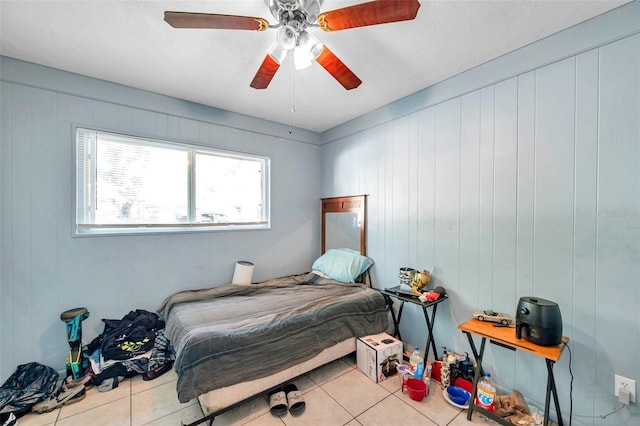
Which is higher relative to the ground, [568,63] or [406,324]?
[568,63]

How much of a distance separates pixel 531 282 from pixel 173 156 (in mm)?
3390

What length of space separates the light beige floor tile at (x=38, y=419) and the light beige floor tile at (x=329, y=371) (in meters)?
1.78

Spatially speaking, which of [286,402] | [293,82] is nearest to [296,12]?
[293,82]

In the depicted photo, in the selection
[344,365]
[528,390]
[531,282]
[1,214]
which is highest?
[1,214]

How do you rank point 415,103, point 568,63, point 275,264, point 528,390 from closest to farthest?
point 568,63
point 528,390
point 415,103
point 275,264

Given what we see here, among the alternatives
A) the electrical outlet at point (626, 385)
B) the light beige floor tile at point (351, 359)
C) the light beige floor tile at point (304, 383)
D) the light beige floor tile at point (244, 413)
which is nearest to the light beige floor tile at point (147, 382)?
the light beige floor tile at point (244, 413)

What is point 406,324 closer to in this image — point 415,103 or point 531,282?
point 531,282

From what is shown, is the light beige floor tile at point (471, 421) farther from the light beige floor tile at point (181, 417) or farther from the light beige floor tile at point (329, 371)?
the light beige floor tile at point (181, 417)

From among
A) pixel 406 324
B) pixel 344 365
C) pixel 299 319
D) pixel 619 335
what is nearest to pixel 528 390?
pixel 619 335

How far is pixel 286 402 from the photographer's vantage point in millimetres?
1804

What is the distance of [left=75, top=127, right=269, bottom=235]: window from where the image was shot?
2336 millimetres

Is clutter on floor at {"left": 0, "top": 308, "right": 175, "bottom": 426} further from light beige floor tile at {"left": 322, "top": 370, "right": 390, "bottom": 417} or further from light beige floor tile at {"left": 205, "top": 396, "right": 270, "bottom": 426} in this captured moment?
light beige floor tile at {"left": 322, "top": 370, "right": 390, "bottom": 417}

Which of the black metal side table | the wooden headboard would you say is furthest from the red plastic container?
the wooden headboard

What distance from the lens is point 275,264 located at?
3371 mm
